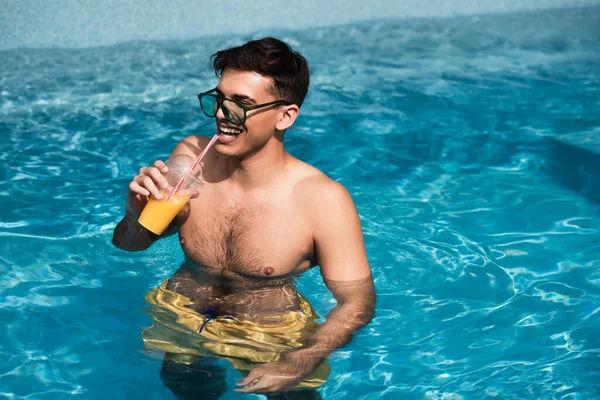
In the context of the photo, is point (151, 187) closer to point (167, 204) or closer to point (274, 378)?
point (167, 204)

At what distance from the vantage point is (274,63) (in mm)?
2936

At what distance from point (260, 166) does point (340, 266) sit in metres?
0.53

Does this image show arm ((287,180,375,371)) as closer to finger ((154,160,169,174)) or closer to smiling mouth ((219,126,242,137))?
smiling mouth ((219,126,242,137))

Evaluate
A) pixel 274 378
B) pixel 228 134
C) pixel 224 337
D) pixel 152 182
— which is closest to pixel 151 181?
pixel 152 182

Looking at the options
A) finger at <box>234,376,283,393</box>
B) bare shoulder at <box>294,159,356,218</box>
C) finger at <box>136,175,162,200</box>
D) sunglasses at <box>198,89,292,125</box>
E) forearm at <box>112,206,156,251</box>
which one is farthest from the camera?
forearm at <box>112,206,156,251</box>

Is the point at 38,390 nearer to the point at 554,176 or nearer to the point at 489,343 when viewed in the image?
the point at 489,343

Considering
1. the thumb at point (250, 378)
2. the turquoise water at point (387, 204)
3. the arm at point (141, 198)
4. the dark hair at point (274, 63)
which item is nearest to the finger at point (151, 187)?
the arm at point (141, 198)

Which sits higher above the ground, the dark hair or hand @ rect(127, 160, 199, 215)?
the dark hair

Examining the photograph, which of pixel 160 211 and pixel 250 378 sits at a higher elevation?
pixel 160 211

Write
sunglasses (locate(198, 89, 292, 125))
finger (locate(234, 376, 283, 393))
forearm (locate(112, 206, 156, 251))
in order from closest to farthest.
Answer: finger (locate(234, 376, 283, 393)) → sunglasses (locate(198, 89, 292, 125)) → forearm (locate(112, 206, 156, 251))

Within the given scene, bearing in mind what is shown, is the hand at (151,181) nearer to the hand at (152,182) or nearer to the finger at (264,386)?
the hand at (152,182)

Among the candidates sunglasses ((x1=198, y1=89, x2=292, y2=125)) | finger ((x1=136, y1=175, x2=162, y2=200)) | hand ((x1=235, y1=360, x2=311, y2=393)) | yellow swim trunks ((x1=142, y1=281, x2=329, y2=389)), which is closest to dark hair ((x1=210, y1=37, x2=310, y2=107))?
sunglasses ((x1=198, y1=89, x2=292, y2=125))

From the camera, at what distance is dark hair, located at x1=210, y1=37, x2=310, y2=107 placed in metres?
2.93

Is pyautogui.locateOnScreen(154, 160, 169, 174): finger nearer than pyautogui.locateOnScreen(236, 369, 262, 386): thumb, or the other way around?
pyautogui.locateOnScreen(236, 369, 262, 386): thumb
